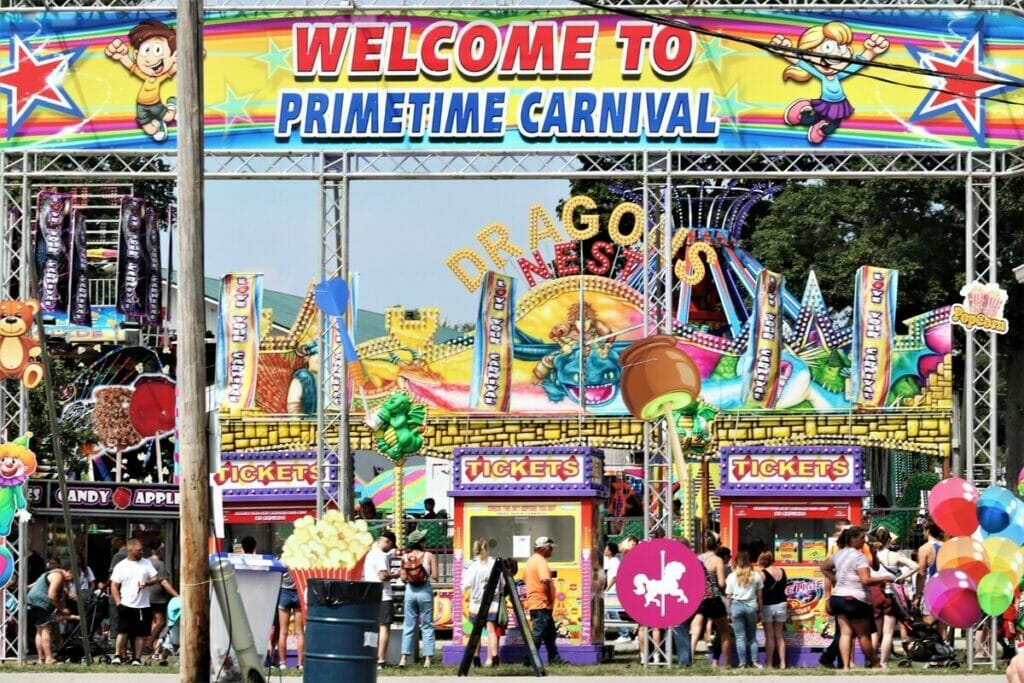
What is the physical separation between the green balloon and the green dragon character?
13362mm

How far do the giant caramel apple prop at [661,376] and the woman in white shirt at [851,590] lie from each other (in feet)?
6.17

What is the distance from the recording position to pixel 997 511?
1839 centimetres

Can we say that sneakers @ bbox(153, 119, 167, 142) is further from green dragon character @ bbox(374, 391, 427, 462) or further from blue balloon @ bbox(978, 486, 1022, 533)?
blue balloon @ bbox(978, 486, 1022, 533)

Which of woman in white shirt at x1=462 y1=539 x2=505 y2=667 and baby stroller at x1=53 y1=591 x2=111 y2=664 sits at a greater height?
woman in white shirt at x1=462 y1=539 x2=505 y2=667

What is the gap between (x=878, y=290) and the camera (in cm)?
3216

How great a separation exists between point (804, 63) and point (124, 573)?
31.7ft

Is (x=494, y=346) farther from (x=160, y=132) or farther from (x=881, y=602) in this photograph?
(x=881, y=602)

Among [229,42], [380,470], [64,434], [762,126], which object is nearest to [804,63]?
[762,126]

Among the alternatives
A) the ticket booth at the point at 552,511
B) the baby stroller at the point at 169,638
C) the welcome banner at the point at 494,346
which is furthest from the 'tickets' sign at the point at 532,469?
the welcome banner at the point at 494,346

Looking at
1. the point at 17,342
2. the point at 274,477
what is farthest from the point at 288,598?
the point at 17,342

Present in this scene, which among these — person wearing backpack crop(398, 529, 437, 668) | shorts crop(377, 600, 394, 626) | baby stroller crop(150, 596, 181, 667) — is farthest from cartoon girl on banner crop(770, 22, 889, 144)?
baby stroller crop(150, 596, 181, 667)

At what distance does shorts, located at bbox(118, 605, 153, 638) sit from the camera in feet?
71.9

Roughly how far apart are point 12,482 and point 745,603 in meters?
8.27

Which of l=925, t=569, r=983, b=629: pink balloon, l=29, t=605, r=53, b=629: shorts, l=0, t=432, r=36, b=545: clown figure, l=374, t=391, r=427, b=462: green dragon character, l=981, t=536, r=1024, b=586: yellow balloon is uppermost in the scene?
l=374, t=391, r=427, b=462: green dragon character
